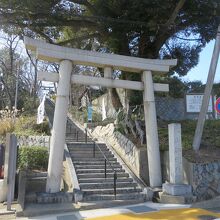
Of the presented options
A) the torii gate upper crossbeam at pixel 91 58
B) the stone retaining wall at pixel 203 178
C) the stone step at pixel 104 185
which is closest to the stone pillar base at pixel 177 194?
the stone retaining wall at pixel 203 178

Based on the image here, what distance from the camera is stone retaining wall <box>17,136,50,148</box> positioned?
1464 cm

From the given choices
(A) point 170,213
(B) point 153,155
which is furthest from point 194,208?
(B) point 153,155

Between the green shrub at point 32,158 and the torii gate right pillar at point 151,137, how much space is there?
405 centimetres

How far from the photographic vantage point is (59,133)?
10.2 meters

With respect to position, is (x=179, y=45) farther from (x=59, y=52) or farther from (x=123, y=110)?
(x=59, y=52)

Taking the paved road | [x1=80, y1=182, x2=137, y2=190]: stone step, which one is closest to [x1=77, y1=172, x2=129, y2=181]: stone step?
[x1=80, y1=182, x2=137, y2=190]: stone step

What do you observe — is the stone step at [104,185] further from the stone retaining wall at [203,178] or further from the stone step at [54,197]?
the stone retaining wall at [203,178]

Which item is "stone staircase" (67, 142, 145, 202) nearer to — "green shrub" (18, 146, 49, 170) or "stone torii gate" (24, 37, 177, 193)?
"stone torii gate" (24, 37, 177, 193)

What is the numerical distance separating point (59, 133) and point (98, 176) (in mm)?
2481

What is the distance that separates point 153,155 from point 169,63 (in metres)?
3.59

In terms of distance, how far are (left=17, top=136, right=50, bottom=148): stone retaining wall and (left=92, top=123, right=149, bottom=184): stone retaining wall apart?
9.08ft

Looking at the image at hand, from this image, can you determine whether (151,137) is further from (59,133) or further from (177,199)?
(59,133)

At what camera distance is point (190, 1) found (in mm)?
14039

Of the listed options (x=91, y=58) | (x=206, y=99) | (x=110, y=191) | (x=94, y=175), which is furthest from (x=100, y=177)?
(x=206, y=99)
